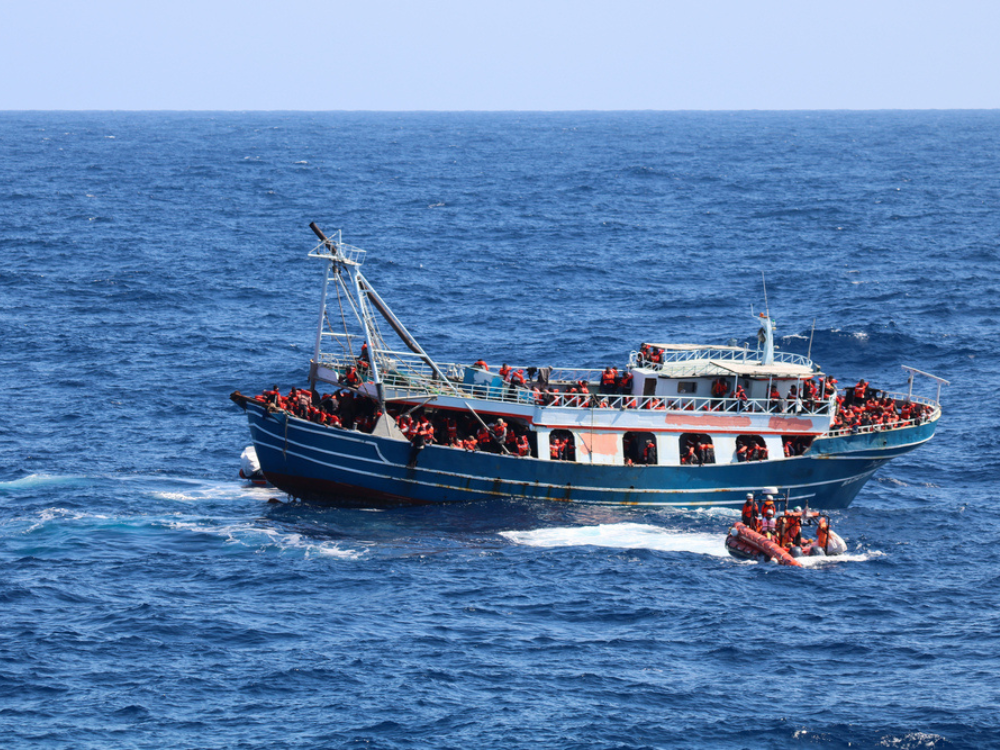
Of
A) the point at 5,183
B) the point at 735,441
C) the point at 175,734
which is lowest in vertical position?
the point at 175,734

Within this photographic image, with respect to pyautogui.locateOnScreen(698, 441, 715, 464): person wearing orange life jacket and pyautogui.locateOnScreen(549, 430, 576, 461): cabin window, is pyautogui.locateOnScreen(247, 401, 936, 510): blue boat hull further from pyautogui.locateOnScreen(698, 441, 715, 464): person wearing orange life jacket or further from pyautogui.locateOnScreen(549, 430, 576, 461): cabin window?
pyautogui.locateOnScreen(549, 430, 576, 461): cabin window

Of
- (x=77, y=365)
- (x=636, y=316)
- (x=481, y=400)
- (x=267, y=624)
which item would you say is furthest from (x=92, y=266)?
(x=267, y=624)

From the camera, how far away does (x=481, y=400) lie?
5116cm

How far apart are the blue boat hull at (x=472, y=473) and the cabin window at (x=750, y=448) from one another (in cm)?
41

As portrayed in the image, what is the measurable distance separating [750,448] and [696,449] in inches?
89.0

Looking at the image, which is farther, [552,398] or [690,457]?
[552,398]

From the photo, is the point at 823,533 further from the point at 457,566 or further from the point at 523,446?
the point at 457,566

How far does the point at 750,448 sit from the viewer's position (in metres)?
52.7

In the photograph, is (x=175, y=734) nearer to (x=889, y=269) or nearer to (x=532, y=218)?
(x=889, y=269)

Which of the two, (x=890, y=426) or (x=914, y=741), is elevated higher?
(x=890, y=426)

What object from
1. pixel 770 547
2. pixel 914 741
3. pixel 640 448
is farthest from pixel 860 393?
pixel 914 741

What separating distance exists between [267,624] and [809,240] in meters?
89.1

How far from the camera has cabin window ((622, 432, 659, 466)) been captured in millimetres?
52031

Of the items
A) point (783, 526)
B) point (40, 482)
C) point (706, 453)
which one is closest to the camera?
point (783, 526)
